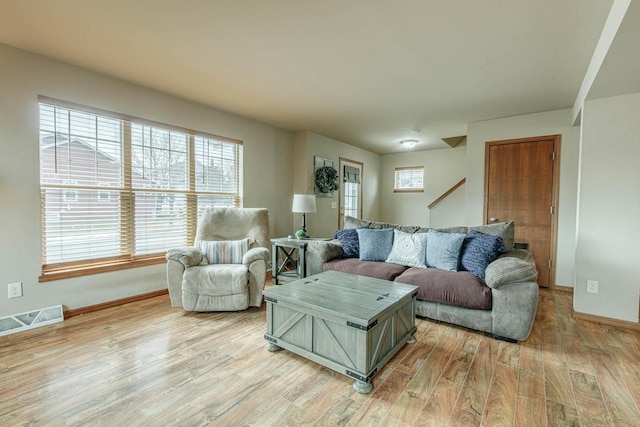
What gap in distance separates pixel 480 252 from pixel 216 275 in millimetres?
2482

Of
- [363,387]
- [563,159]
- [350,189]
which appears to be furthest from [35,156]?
[563,159]

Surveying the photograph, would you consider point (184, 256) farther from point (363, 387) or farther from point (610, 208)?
point (610, 208)

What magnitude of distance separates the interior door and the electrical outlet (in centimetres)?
449

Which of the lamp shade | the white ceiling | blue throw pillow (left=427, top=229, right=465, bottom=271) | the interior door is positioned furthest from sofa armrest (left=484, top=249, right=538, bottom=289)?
the interior door

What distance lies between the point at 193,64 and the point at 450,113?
3182mm

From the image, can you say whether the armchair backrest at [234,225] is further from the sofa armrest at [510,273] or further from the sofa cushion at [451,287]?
the sofa armrest at [510,273]

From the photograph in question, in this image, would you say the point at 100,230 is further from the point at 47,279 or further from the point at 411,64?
the point at 411,64

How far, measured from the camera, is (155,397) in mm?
1665

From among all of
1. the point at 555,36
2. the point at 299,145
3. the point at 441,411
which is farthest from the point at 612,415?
the point at 299,145

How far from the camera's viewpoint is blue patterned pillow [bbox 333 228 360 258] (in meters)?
3.51

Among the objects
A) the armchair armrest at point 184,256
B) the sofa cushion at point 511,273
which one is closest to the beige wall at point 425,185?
the sofa cushion at point 511,273

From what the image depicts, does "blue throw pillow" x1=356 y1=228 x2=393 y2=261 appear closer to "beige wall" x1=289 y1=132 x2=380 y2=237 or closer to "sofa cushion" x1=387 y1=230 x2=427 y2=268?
"sofa cushion" x1=387 y1=230 x2=427 y2=268

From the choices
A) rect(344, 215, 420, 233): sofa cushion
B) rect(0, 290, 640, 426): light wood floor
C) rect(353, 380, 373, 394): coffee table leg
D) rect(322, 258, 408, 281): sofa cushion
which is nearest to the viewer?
rect(0, 290, 640, 426): light wood floor

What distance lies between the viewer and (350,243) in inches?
139
